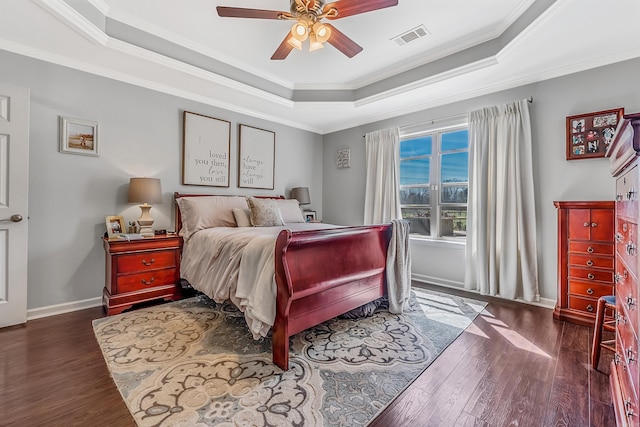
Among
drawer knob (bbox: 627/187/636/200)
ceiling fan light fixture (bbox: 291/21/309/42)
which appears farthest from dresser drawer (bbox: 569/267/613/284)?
ceiling fan light fixture (bbox: 291/21/309/42)

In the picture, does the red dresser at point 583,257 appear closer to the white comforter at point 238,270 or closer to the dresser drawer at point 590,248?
the dresser drawer at point 590,248

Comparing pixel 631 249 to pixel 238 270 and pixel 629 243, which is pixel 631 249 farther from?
pixel 238 270

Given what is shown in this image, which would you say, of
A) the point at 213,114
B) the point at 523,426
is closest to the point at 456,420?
the point at 523,426

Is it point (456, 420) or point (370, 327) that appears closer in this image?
point (456, 420)

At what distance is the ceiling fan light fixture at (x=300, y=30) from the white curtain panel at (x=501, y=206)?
96.9 inches

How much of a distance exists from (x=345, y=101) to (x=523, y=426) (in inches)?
149

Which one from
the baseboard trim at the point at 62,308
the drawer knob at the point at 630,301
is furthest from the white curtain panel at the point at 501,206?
the baseboard trim at the point at 62,308

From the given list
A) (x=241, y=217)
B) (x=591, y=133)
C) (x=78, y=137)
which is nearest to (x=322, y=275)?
(x=241, y=217)

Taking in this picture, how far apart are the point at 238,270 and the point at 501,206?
298cm

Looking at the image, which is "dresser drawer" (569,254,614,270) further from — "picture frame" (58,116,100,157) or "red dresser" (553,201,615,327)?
"picture frame" (58,116,100,157)

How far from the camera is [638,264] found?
3.10 ft

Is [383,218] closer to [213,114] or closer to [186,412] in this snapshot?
[213,114]

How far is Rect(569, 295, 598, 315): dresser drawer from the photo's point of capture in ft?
8.23

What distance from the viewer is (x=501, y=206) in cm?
320
